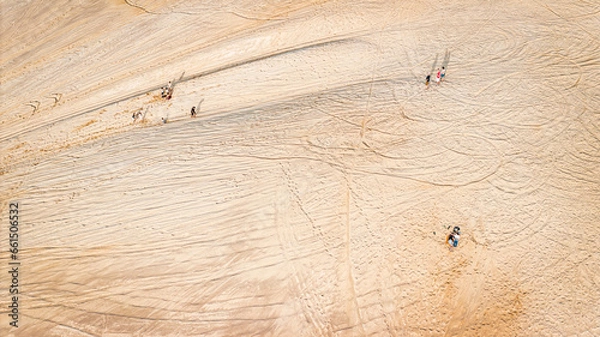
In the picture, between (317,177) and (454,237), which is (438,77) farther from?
(454,237)

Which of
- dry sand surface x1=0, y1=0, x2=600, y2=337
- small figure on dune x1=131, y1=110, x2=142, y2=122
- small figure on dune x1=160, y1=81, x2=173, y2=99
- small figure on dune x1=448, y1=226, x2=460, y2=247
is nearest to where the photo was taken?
→ dry sand surface x1=0, y1=0, x2=600, y2=337

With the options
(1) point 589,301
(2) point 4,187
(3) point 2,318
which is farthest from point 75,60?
(1) point 589,301

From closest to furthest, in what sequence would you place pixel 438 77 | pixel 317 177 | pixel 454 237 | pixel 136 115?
pixel 454 237, pixel 317 177, pixel 438 77, pixel 136 115

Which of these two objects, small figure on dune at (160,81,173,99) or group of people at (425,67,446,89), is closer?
group of people at (425,67,446,89)

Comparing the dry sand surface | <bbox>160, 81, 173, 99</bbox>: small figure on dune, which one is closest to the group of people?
the dry sand surface

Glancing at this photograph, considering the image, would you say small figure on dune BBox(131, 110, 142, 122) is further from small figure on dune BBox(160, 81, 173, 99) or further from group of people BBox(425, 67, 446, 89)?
group of people BBox(425, 67, 446, 89)

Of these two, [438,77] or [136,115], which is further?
[136,115]

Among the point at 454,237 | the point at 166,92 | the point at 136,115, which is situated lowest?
the point at 454,237

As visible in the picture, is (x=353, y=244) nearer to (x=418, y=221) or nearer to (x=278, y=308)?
(x=418, y=221)

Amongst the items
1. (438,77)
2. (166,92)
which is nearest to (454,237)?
(438,77)
